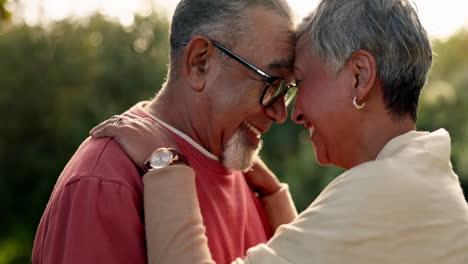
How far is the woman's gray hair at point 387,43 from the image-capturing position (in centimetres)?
240

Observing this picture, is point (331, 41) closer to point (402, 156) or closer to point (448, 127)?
point (402, 156)

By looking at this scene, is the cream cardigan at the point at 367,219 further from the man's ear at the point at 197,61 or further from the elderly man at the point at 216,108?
the man's ear at the point at 197,61

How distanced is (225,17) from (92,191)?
0.87m

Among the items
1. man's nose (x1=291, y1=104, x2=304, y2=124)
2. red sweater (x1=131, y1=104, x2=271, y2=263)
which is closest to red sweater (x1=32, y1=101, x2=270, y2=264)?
red sweater (x1=131, y1=104, x2=271, y2=263)

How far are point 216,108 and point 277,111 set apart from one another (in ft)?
0.87

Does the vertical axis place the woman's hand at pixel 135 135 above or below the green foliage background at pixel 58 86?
above

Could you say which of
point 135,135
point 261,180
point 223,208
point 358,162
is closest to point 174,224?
point 135,135

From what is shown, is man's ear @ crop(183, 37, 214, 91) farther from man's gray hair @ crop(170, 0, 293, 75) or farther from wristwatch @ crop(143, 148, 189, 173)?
wristwatch @ crop(143, 148, 189, 173)

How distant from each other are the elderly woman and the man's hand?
0.64 meters

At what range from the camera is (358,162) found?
254cm

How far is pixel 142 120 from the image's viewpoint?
259 cm

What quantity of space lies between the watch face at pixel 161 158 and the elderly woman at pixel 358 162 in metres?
0.01

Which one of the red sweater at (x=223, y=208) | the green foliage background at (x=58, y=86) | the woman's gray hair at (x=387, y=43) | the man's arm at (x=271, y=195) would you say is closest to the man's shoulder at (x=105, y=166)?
the red sweater at (x=223, y=208)

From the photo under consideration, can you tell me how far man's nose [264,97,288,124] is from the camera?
9.37ft
